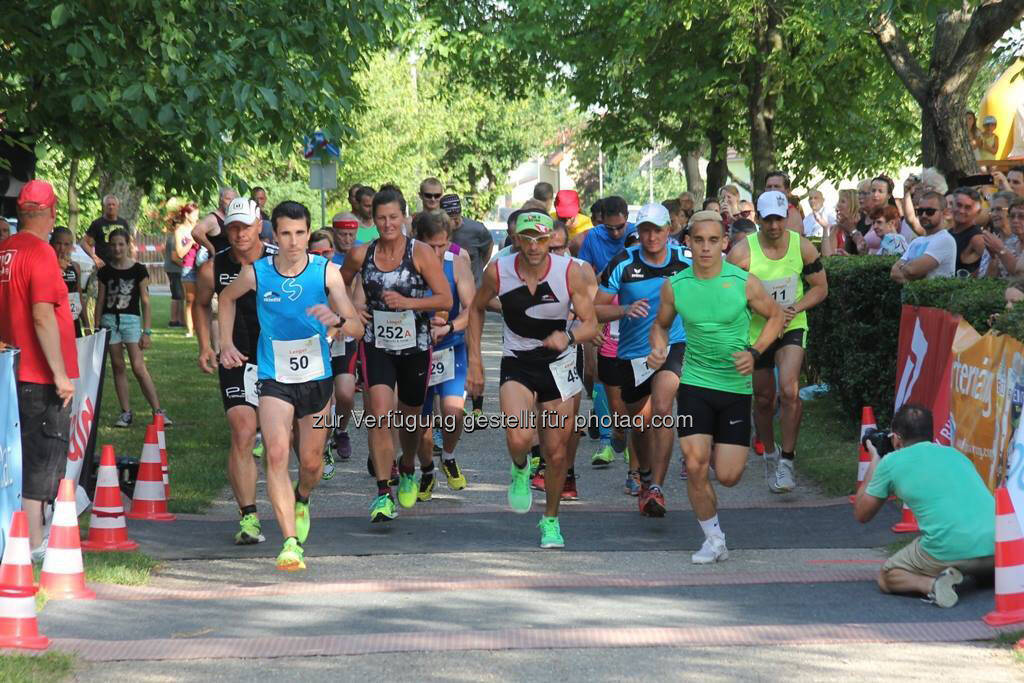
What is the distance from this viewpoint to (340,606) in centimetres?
735

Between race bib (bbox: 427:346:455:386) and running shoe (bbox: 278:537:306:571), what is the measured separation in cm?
219

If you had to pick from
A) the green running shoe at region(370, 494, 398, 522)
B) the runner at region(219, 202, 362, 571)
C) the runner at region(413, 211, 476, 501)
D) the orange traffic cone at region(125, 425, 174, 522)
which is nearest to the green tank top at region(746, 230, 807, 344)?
the runner at region(413, 211, 476, 501)

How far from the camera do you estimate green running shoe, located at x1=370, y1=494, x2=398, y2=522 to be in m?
9.69

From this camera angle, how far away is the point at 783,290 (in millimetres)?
10633

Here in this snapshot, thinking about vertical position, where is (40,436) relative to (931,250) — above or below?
below

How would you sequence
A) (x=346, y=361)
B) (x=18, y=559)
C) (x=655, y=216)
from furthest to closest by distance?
(x=346, y=361) → (x=655, y=216) → (x=18, y=559)

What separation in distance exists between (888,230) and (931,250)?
164 inches

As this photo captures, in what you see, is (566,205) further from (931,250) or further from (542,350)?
(542,350)

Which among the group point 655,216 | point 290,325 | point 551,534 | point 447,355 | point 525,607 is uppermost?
point 655,216

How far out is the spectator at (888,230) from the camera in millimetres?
14648

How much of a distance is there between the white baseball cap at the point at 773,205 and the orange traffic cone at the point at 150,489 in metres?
4.38

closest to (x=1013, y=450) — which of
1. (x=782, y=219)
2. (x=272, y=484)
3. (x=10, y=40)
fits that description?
(x=782, y=219)

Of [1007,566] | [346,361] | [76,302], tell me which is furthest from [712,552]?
[76,302]

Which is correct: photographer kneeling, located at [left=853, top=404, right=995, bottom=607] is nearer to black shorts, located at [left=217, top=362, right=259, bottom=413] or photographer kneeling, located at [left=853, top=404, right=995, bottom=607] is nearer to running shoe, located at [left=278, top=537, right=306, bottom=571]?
running shoe, located at [left=278, top=537, right=306, bottom=571]
